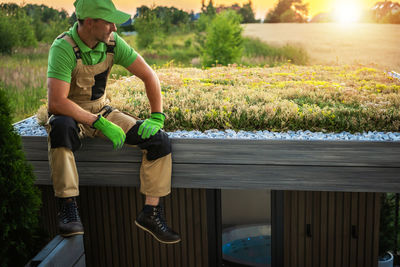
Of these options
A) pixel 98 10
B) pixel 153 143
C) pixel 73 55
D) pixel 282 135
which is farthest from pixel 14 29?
pixel 282 135

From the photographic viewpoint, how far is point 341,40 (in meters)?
13.5

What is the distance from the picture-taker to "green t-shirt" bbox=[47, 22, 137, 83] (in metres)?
2.33

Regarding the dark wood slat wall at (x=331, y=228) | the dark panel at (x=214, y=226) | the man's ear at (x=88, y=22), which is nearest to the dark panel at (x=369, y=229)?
the dark wood slat wall at (x=331, y=228)

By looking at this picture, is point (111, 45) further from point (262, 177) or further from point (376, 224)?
point (376, 224)

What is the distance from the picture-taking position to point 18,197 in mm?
2209

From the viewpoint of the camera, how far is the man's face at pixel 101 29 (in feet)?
7.73

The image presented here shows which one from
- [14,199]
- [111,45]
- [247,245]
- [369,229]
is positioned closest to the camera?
[14,199]

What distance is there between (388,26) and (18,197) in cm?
1078

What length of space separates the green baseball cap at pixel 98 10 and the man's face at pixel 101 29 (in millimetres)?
38

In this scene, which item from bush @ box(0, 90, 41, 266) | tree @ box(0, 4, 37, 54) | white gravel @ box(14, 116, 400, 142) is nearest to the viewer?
bush @ box(0, 90, 41, 266)

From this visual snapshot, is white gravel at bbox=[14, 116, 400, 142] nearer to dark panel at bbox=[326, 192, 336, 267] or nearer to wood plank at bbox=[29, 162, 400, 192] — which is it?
wood plank at bbox=[29, 162, 400, 192]

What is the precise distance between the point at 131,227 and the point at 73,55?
167cm

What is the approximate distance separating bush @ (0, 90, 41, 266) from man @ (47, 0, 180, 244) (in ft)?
0.59

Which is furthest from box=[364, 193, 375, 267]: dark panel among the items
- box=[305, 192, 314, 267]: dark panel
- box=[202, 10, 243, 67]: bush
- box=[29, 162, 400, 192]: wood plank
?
box=[202, 10, 243, 67]: bush
